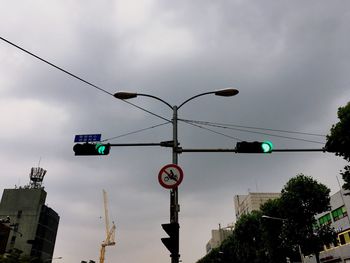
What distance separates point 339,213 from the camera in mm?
41688

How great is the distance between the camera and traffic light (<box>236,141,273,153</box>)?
11297 mm

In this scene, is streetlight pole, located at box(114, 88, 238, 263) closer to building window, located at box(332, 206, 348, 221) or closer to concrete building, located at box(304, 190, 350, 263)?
concrete building, located at box(304, 190, 350, 263)

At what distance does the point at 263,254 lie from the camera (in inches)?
1873

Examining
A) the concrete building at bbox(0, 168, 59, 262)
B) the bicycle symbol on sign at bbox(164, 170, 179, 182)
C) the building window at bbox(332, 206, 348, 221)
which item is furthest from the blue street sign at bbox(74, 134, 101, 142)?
the concrete building at bbox(0, 168, 59, 262)

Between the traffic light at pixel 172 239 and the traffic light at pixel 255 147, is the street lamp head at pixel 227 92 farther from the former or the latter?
the traffic light at pixel 172 239

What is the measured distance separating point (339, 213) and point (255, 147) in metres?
36.5

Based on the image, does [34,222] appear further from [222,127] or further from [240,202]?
[222,127]

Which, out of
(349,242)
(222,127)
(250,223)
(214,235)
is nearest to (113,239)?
(214,235)

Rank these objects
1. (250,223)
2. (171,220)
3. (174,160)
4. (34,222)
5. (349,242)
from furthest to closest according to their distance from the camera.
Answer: (34,222), (250,223), (349,242), (174,160), (171,220)

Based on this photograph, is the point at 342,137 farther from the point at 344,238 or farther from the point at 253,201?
the point at 253,201

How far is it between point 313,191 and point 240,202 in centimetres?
10202

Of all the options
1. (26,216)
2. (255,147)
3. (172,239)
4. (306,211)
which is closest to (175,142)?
(255,147)

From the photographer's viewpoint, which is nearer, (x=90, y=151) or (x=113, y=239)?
(x=90, y=151)

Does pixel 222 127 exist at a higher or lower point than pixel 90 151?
higher
